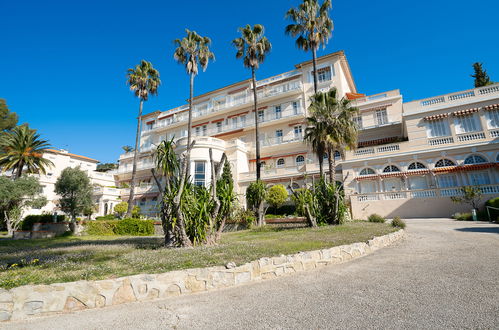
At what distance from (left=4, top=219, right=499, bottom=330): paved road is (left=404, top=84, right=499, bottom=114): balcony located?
816 inches

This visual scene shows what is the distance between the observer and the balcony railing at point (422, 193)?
57.7 ft

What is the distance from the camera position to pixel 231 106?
34.8m

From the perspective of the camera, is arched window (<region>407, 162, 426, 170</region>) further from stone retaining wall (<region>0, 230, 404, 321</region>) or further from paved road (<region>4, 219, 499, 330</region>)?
stone retaining wall (<region>0, 230, 404, 321</region>)

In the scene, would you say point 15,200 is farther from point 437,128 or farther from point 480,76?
point 480,76

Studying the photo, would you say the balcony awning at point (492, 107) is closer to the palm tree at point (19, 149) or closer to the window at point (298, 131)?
the window at point (298, 131)

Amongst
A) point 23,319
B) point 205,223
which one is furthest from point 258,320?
point 205,223

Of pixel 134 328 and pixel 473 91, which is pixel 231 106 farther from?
pixel 134 328

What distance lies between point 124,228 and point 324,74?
27.8m

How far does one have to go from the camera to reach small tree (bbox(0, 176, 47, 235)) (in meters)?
21.4

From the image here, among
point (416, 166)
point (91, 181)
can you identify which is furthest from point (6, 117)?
point (416, 166)

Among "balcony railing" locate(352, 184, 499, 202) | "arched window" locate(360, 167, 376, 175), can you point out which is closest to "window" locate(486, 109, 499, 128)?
"balcony railing" locate(352, 184, 499, 202)

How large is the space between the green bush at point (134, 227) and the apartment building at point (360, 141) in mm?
7351

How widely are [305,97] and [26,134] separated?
33683 mm

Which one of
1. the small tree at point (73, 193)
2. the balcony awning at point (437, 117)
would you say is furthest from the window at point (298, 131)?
the small tree at point (73, 193)
